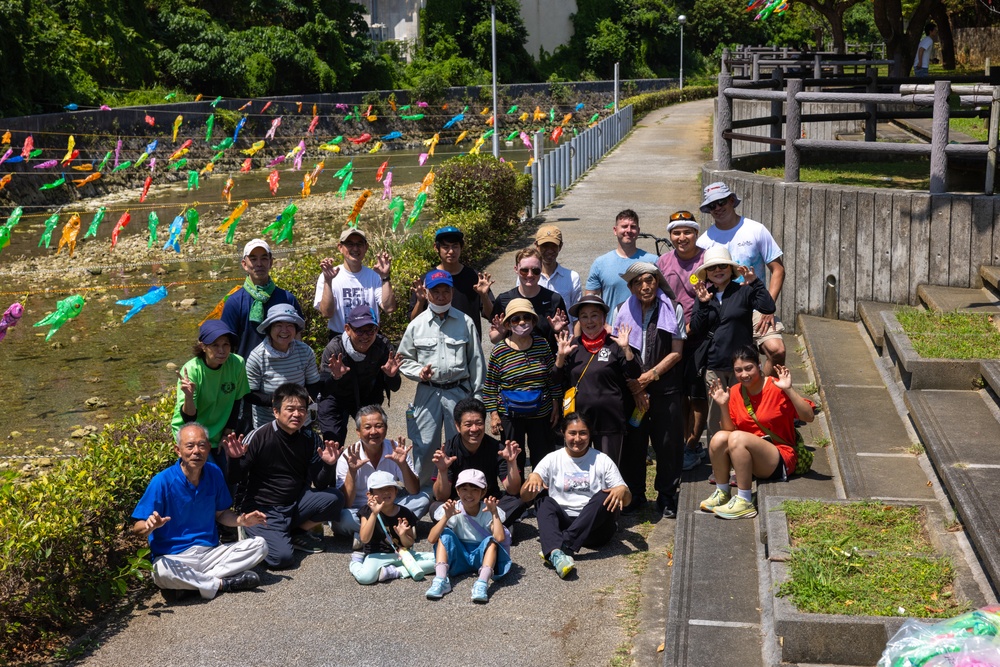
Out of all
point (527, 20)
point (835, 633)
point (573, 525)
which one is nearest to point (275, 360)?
point (573, 525)

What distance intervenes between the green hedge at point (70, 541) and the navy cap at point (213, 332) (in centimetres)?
74

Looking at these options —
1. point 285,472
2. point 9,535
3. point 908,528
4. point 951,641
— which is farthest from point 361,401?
point 951,641

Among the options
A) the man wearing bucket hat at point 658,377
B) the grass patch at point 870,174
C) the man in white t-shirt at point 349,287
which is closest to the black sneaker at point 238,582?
the man in white t-shirt at point 349,287

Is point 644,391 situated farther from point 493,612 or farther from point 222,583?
point 222,583

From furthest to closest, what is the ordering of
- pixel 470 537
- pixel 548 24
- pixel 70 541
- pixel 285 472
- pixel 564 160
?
1. pixel 548 24
2. pixel 564 160
3. pixel 285 472
4. pixel 470 537
5. pixel 70 541

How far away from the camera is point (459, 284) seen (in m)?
7.92

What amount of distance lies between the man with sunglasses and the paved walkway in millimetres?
850

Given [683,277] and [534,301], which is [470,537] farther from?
[683,277]

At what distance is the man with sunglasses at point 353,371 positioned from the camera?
279 inches

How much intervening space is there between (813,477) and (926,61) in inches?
885

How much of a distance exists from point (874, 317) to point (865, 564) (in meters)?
4.23

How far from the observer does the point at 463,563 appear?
626 centimetres

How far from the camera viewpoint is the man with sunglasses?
7078 millimetres

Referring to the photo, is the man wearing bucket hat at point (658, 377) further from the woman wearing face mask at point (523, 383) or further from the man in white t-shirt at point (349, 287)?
Answer: the man in white t-shirt at point (349, 287)
